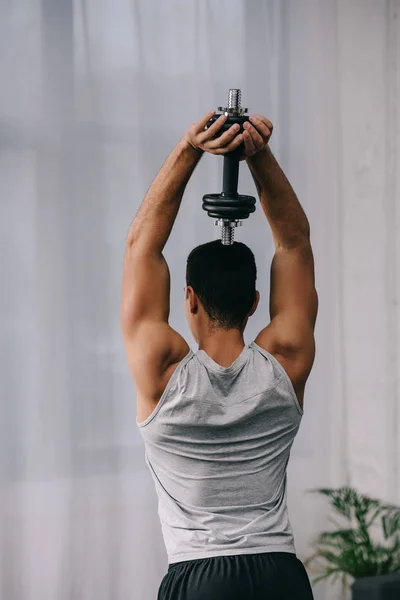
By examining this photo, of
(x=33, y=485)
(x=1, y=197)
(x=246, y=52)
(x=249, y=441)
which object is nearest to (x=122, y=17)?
(x=246, y=52)

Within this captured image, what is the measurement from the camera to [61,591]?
2822 mm

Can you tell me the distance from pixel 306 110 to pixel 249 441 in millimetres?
1739

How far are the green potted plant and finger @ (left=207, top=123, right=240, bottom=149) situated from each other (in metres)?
1.92

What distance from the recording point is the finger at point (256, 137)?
1428mm

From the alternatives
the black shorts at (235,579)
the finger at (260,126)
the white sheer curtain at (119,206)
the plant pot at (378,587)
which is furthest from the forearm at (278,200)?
the plant pot at (378,587)

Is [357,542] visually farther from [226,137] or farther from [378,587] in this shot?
[226,137]

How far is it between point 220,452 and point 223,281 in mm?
320

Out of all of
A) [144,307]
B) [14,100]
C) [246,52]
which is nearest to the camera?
[144,307]

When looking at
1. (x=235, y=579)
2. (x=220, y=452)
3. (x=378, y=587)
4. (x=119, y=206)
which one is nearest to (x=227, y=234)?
(x=220, y=452)

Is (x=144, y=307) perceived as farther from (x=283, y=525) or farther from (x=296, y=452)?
(x=296, y=452)

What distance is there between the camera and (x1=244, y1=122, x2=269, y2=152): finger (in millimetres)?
1428

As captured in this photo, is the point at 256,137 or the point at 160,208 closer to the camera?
the point at 256,137

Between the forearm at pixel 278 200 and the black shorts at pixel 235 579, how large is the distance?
1.97 ft

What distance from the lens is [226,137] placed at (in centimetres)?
142
